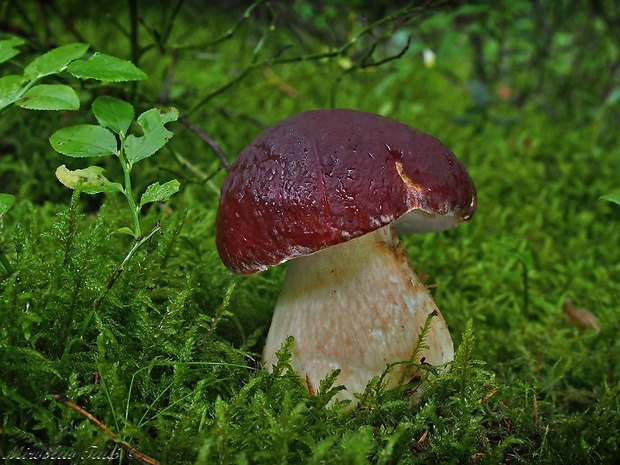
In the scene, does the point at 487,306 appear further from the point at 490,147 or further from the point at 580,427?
the point at 490,147

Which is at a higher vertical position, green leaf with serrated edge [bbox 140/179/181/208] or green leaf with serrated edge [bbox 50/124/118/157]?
green leaf with serrated edge [bbox 50/124/118/157]

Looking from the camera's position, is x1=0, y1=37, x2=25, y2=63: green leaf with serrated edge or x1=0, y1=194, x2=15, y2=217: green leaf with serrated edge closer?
x1=0, y1=194, x2=15, y2=217: green leaf with serrated edge

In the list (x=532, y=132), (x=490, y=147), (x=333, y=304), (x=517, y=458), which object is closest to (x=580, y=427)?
(x=517, y=458)

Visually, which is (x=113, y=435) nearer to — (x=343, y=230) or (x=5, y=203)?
(x=5, y=203)

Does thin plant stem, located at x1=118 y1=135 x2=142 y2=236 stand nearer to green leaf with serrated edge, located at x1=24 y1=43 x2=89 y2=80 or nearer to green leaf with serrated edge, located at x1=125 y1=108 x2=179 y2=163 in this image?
green leaf with serrated edge, located at x1=125 y1=108 x2=179 y2=163

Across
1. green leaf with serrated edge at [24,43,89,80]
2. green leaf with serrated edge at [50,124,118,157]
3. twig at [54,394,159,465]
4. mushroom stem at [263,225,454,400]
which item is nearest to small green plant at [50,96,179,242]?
green leaf with serrated edge at [50,124,118,157]

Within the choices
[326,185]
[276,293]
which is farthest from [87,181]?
[276,293]
